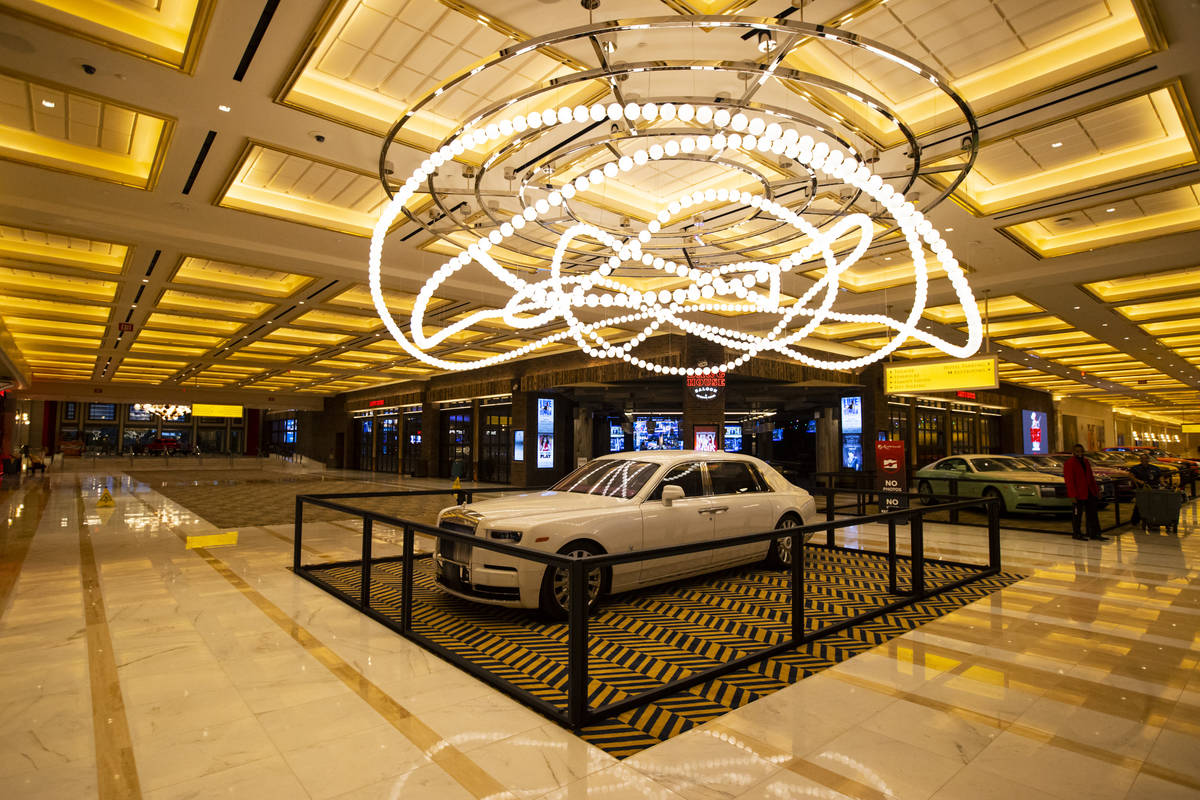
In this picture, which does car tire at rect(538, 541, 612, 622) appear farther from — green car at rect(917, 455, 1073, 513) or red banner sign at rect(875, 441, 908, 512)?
red banner sign at rect(875, 441, 908, 512)

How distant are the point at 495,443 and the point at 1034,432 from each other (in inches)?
997

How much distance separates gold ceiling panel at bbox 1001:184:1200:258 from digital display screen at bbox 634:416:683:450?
532 inches

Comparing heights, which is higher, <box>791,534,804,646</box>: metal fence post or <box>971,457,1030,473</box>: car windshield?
<box>971,457,1030,473</box>: car windshield

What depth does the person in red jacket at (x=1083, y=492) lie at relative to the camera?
9539 millimetres

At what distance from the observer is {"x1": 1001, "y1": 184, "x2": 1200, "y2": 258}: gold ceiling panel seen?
332 inches

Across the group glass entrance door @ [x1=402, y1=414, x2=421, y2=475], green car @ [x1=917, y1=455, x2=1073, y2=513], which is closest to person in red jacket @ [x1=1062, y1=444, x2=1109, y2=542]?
green car @ [x1=917, y1=455, x2=1073, y2=513]

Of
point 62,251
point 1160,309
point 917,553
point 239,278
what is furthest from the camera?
point 1160,309

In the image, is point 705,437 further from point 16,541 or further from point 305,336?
point 16,541

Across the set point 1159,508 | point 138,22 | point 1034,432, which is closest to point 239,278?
point 138,22

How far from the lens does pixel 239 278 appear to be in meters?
12.6

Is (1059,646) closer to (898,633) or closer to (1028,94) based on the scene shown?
(898,633)

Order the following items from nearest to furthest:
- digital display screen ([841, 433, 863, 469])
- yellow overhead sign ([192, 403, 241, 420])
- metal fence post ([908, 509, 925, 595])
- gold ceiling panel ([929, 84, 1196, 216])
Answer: metal fence post ([908, 509, 925, 595]) → gold ceiling panel ([929, 84, 1196, 216]) → digital display screen ([841, 433, 863, 469]) → yellow overhead sign ([192, 403, 241, 420])

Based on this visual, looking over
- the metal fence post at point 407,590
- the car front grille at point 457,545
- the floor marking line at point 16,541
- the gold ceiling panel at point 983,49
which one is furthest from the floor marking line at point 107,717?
the gold ceiling panel at point 983,49

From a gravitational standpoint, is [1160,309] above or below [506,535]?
above
